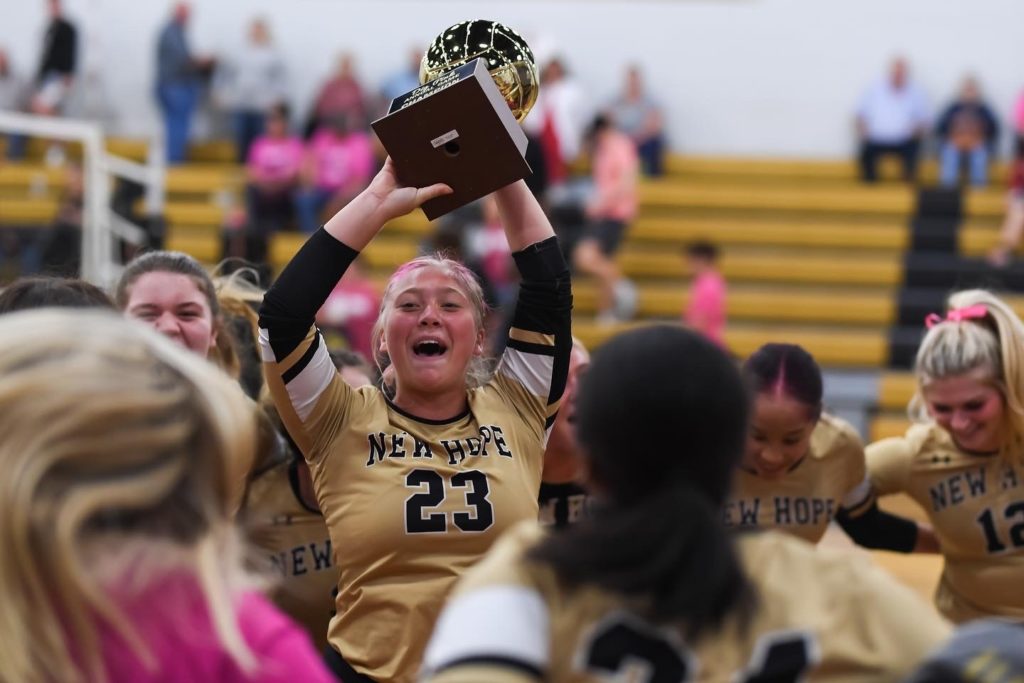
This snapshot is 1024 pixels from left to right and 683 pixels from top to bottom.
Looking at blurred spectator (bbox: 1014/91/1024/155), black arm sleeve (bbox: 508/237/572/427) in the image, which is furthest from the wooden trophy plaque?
blurred spectator (bbox: 1014/91/1024/155)

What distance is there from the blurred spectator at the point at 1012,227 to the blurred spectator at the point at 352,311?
5.56 m

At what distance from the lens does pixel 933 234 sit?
1407cm

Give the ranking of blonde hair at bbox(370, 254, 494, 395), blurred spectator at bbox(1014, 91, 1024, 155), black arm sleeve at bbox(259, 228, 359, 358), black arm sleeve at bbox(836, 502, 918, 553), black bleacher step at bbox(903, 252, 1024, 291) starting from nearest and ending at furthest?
black arm sleeve at bbox(259, 228, 359, 358)
blonde hair at bbox(370, 254, 494, 395)
black arm sleeve at bbox(836, 502, 918, 553)
black bleacher step at bbox(903, 252, 1024, 291)
blurred spectator at bbox(1014, 91, 1024, 155)

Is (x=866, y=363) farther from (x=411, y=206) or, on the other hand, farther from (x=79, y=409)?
(x=79, y=409)

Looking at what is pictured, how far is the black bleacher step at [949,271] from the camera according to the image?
43.0 feet

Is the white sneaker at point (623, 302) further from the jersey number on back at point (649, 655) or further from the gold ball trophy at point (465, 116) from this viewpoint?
the jersey number on back at point (649, 655)

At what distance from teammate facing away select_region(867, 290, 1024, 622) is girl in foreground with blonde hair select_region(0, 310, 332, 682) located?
2.54 meters

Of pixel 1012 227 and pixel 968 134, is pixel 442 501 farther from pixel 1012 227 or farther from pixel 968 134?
pixel 968 134

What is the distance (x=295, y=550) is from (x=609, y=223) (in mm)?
9747

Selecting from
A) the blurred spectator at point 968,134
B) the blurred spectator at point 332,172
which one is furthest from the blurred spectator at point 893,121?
the blurred spectator at point 332,172

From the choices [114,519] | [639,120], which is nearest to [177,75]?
[639,120]

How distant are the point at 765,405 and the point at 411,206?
115 cm

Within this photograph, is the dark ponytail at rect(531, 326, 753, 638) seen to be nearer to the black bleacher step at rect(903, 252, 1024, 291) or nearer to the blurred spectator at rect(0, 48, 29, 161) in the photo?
the black bleacher step at rect(903, 252, 1024, 291)

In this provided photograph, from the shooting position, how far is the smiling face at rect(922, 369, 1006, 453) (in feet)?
12.7
